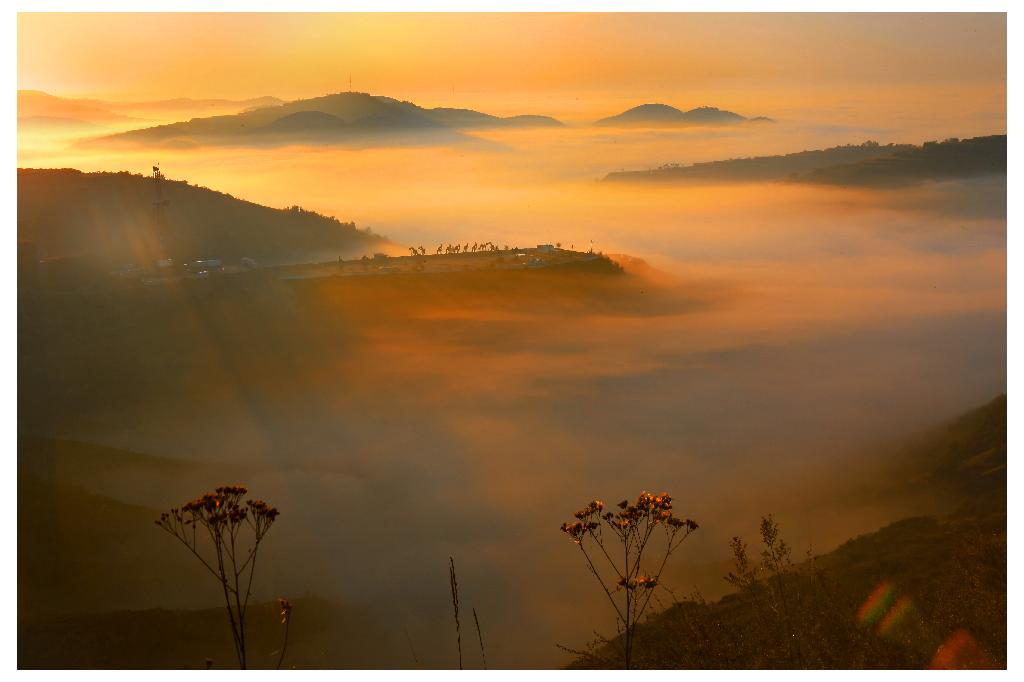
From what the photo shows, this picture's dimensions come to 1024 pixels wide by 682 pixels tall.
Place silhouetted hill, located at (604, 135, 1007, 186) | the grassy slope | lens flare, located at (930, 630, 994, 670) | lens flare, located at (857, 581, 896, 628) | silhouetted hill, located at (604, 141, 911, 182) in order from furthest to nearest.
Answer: silhouetted hill, located at (604, 141, 911, 182)
silhouetted hill, located at (604, 135, 1007, 186)
lens flare, located at (857, 581, 896, 628)
the grassy slope
lens flare, located at (930, 630, 994, 670)

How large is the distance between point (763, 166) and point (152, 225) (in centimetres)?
5936

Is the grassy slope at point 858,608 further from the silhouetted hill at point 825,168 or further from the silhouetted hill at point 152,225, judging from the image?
the silhouetted hill at point 825,168

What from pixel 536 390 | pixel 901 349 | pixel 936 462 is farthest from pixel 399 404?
pixel 901 349

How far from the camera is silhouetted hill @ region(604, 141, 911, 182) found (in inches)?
3617

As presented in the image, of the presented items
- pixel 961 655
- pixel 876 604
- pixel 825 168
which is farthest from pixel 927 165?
pixel 961 655

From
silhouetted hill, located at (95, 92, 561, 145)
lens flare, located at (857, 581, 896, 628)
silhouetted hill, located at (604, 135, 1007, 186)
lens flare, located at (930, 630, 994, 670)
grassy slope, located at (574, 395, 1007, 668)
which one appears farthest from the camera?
silhouetted hill, located at (604, 135, 1007, 186)

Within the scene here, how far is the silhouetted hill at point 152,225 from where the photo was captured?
61.5 m

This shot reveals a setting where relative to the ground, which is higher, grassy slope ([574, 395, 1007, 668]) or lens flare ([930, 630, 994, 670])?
grassy slope ([574, 395, 1007, 668])

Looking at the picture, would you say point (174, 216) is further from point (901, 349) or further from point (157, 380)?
point (901, 349)

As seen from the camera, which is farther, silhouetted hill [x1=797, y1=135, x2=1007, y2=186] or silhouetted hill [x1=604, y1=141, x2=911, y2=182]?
silhouetted hill [x1=604, y1=141, x2=911, y2=182]

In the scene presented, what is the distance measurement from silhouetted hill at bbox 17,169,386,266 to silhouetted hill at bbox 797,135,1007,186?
46480 millimetres

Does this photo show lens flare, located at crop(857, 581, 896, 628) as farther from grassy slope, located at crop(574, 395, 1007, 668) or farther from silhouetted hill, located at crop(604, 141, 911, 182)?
silhouetted hill, located at crop(604, 141, 911, 182)

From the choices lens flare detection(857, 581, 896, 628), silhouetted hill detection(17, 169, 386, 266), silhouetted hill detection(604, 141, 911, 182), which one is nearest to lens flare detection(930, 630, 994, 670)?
lens flare detection(857, 581, 896, 628)

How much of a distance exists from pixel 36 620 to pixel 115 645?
2.41m
